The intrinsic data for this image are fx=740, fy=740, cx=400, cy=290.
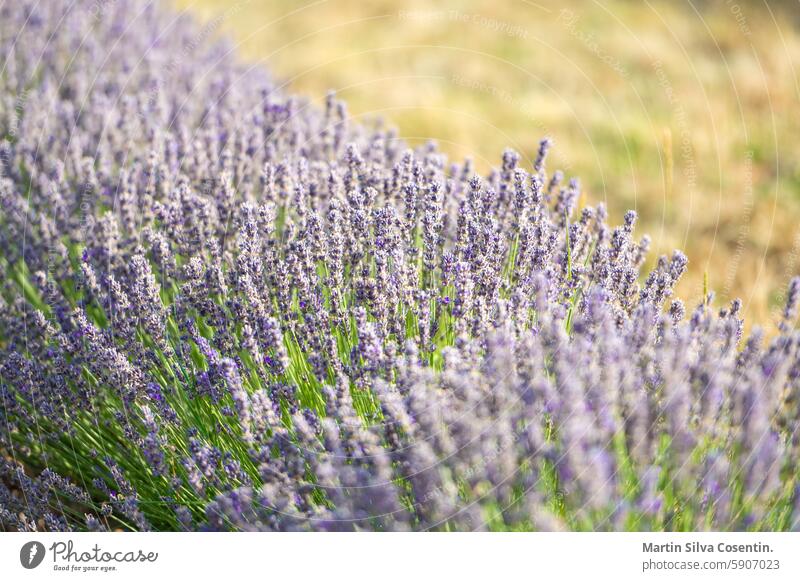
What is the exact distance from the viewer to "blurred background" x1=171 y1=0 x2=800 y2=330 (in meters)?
4.34

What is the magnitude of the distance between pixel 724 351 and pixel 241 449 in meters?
Result: 1.37

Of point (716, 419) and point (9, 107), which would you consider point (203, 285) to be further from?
point (9, 107)

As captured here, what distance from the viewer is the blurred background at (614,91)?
4336 mm

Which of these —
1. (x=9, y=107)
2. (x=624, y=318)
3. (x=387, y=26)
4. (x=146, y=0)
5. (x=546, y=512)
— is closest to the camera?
(x=546, y=512)

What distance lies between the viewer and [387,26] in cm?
749
